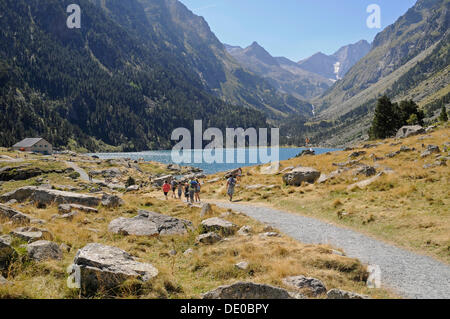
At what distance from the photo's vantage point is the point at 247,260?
10.4 m

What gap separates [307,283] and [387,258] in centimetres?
565

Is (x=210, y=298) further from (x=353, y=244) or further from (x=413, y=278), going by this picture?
(x=353, y=244)

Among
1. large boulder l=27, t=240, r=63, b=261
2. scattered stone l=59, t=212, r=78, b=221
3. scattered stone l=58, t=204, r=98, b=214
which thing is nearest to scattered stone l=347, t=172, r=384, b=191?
scattered stone l=58, t=204, r=98, b=214

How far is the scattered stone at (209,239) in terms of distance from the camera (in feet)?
45.0

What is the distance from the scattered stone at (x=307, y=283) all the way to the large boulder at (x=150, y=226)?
25.9 feet

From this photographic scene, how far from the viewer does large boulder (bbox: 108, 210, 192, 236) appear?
14391mm

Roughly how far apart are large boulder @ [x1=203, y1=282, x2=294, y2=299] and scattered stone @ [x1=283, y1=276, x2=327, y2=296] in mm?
954

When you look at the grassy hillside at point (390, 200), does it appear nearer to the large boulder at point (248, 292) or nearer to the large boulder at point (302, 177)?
the large boulder at point (302, 177)

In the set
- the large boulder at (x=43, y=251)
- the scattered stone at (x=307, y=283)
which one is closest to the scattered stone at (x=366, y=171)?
the scattered stone at (x=307, y=283)
